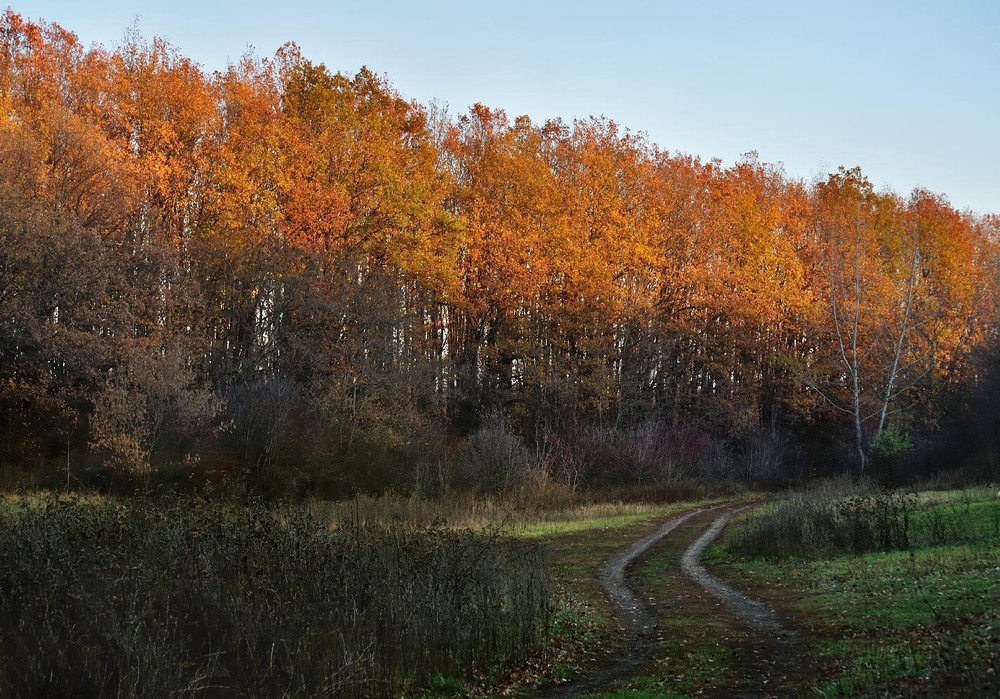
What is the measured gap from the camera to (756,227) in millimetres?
52969

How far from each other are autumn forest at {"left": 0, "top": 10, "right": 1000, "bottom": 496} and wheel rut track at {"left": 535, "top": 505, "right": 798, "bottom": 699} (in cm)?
1282

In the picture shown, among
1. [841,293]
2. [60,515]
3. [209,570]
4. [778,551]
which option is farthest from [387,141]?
[209,570]

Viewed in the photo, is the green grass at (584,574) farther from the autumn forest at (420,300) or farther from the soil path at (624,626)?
the autumn forest at (420,300)

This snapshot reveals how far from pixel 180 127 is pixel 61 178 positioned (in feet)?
20.0

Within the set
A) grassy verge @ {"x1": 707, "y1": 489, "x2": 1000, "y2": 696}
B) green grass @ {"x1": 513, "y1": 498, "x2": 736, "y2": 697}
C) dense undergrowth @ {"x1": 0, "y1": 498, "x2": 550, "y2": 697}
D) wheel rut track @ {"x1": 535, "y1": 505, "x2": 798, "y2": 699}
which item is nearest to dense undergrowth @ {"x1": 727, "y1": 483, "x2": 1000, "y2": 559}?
grassy verge @ {"x1": 707, "y1": 489, "x2": 1000, "y2": 696}

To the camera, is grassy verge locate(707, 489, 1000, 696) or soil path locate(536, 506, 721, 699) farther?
soil path locate(536, 506, 721, 699)

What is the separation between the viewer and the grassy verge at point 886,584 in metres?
9.90

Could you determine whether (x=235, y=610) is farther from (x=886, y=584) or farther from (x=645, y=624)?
(x=886, y=584)

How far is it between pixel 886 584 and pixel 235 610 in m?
10.9

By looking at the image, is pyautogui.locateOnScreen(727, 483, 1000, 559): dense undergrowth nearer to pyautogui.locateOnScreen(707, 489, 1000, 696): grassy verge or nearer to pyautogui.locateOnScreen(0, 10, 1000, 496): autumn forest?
pyautogui.locateOnScreen(707, 489, 1000, 696): grassy verge

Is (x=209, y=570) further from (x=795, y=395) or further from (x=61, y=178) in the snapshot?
(x=795, y=395)

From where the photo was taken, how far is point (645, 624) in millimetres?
14297

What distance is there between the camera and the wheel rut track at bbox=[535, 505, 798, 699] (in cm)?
1083

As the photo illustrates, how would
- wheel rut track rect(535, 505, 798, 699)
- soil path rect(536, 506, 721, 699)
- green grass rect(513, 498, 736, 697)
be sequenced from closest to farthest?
soil path rect(536, 506, 721, 699)
wheel rut track rect(535, 505, 798, 699)
green grass rect(513, 498, 736, 697)
